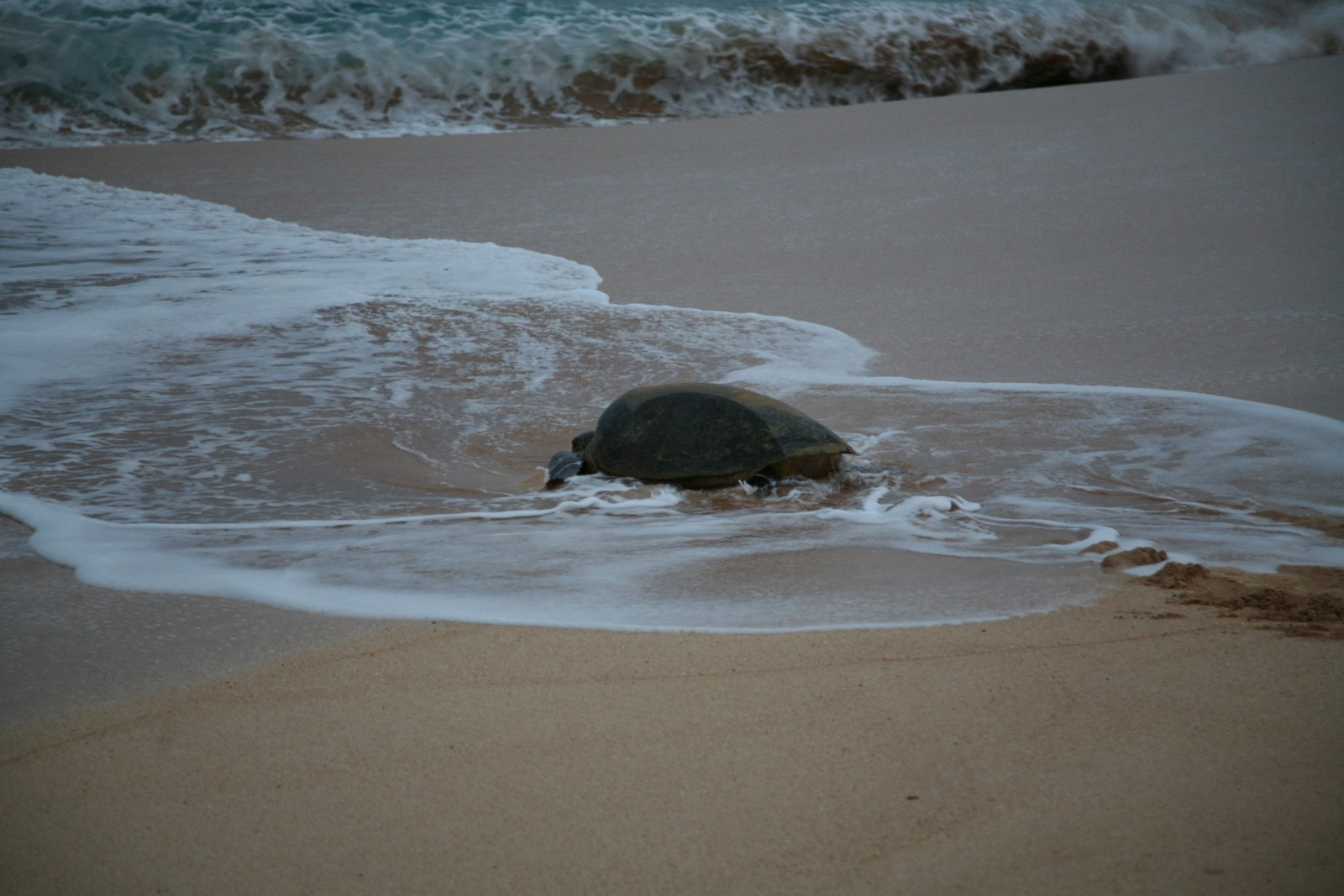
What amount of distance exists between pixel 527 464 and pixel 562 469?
294mm

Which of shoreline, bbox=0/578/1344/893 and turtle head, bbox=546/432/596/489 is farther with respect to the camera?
turtle head, bbox=546/432/596/489

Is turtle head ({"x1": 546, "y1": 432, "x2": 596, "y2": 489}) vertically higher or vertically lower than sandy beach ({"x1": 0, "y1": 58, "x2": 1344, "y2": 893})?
higher

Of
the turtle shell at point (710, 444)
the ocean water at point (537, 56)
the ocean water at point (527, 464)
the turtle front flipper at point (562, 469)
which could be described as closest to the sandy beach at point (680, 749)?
the ocean water at point (527, 464)

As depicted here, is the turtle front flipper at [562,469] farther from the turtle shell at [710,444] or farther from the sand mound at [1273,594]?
the sand mound at [1273,594]

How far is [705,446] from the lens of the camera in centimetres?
347

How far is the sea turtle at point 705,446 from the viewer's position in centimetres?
342

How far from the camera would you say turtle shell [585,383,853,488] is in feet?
11.2

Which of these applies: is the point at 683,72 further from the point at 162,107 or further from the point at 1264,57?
the point at 1264,57

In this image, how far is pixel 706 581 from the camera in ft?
8.64

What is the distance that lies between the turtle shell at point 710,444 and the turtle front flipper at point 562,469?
4 cm

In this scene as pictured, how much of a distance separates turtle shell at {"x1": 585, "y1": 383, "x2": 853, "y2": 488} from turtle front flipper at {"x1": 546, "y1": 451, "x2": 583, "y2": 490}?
4 centimetres

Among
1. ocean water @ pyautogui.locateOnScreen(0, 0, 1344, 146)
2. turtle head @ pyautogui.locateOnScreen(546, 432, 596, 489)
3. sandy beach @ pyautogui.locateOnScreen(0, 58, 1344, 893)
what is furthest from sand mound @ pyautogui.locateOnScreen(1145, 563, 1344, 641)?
ocean water @ pyautogui.locateOnScreen(0, 0, 1344, 146)

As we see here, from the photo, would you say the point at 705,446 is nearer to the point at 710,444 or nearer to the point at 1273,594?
the point at 710,444

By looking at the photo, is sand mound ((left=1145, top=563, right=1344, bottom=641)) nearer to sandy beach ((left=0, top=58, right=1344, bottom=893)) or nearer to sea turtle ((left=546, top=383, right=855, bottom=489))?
sandy beach ((left=0, top=58, right=1344, bottom=893))
